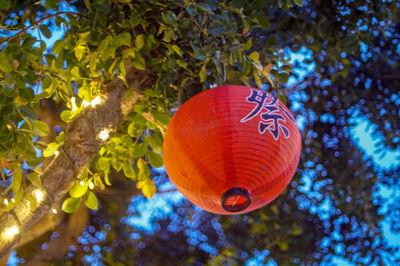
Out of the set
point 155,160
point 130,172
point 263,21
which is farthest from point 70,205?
point 263,21

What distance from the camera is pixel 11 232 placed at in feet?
4.65

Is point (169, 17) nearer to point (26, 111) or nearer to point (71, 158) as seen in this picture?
point (26, 111)

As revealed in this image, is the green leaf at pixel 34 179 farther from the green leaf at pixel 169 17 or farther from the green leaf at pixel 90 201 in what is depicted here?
the green leaf at pixel 169 17

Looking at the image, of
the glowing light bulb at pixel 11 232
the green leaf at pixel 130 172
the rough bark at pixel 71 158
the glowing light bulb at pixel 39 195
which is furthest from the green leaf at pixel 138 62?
the glowing light bulb at pixel 11 232

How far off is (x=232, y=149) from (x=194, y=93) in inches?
32.3

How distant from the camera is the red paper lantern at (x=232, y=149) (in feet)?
3.35

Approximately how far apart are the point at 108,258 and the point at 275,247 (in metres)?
1.67

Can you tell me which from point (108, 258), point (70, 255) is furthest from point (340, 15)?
point (70, 255)

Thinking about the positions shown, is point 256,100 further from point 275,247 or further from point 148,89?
point 275,247

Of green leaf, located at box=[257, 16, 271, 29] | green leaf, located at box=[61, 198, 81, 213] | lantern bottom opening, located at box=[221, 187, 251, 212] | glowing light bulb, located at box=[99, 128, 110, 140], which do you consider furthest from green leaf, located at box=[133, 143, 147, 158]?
green leaf, located at box=[257, 16, 271, 29]

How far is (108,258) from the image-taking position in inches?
139

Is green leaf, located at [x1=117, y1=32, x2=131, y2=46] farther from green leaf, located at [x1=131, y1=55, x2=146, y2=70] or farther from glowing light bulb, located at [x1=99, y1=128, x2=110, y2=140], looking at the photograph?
glowing light bulb, located at [x1=99, y1=128, x2=110, y2=140]

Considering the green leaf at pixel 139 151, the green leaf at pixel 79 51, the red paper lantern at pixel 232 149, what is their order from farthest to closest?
1. the green leaf at pixel 79 51
2. the green leaf at pixel 139 151
3. the red paper lantern at pixel 232 149

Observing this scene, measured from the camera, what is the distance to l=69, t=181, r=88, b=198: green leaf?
1488 mm
